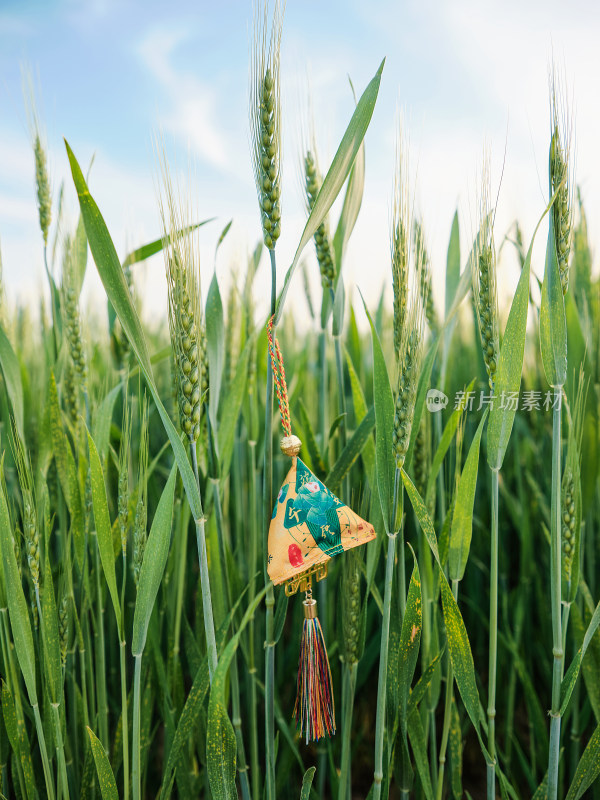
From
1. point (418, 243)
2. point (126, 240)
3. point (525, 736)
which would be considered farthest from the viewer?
point (525, 736)

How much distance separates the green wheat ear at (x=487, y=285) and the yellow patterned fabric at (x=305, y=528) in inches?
10.4

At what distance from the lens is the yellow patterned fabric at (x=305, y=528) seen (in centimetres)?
61

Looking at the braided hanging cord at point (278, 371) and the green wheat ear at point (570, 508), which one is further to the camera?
the green wheat ear at point (570, 508)

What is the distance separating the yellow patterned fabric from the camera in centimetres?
61

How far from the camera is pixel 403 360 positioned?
2.15 ft

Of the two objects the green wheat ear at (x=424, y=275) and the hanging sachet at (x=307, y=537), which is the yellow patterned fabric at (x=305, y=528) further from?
the green wheat ear at (x=424, y=275)

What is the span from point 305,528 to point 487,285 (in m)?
0.38

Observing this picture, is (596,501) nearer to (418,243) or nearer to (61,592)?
(418,243)

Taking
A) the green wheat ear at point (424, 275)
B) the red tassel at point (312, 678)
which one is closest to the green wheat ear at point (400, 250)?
the green wheat ear at point (424, 275)

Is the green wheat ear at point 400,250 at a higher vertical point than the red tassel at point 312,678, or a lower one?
higher

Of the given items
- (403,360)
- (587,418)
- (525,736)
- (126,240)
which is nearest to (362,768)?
(525,736)

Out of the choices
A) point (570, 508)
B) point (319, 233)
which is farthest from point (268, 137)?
point (570, 508)

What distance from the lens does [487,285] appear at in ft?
2.28

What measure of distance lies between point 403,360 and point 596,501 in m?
0.83
